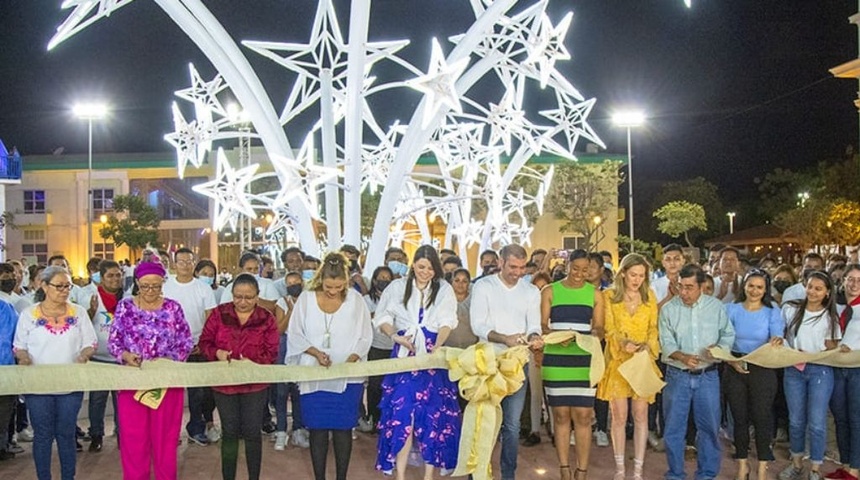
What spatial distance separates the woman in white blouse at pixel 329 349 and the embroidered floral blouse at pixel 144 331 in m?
0.84

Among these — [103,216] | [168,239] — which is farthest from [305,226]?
[168,239]

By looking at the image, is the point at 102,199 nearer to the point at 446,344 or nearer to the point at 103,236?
the point at 103,236

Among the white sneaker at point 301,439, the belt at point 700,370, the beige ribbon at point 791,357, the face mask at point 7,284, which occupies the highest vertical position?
the face mask at point 7,284

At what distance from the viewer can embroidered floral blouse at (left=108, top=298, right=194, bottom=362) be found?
5773 millimetres

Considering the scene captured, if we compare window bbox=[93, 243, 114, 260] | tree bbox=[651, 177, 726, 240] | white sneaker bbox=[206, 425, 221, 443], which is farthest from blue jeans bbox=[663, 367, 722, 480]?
tree bbox=[651, 177, 726, 240]

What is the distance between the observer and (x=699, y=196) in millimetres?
71938

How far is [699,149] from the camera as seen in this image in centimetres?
7675

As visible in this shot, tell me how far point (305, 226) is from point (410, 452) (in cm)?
1183

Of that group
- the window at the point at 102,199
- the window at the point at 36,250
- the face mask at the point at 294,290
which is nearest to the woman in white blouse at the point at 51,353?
the face mask at the point at 294,290

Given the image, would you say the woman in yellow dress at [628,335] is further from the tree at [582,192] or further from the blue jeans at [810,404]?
the tree at [582,192]

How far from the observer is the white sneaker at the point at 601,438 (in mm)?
7977

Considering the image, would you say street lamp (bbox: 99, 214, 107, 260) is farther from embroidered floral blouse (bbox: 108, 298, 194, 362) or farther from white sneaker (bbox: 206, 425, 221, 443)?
embroidered floral blouse (bbox: 108, 298, 194, 362)

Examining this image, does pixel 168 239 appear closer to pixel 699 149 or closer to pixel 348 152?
pixel 348 152

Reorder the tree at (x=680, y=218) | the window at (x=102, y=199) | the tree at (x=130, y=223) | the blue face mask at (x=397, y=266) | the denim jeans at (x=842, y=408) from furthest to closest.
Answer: the tree at (x=680, y=218), the window at (x=102, y=199), the tree at (x=130, y=223), the blue face mask at (x=397, y=266), the denim jeans at (x=842, y=408)
